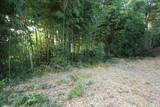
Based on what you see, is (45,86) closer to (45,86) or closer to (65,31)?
(45,86)

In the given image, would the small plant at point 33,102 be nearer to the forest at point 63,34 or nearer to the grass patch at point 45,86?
the forest at point 63,34

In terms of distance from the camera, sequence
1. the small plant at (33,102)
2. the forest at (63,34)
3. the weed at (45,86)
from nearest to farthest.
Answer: the small plant at (33,102) → the weed at (45,86) → the forest at (63,34)

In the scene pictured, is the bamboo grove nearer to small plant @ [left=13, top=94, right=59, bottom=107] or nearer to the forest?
the forest

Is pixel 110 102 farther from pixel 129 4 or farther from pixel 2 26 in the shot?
pixel 129 4

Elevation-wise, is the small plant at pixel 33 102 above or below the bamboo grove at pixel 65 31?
below

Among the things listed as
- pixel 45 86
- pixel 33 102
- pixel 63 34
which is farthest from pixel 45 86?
pixel 63 34

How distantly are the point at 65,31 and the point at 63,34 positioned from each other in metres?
0.14

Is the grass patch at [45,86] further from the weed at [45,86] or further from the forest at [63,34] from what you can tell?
the forest at [63,34]

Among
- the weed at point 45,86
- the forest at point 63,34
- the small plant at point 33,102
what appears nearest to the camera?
the small plant at point 33,102

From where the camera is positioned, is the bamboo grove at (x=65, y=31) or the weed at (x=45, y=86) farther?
the bamboo grove at (x=65, y=31)

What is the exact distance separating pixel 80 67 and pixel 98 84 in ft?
6.15

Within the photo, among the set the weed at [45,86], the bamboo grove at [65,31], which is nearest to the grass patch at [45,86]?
the weed at [45,86]

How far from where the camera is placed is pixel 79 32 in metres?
5.59

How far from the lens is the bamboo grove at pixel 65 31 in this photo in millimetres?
3532
